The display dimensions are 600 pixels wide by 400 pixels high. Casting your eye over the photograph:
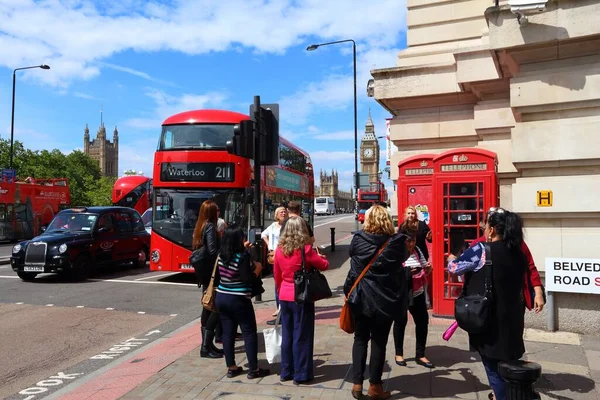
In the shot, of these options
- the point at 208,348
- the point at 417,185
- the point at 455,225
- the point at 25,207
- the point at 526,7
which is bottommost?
the point at 208,348

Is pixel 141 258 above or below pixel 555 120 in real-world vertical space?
below

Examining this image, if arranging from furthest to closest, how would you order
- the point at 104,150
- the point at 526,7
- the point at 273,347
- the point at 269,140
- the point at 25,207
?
the point at 104,150
the point at 25,207
the point at 269,140
the point at 526,7
the point at 273,347

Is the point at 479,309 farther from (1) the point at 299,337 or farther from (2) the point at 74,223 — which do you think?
(2) the point at 74,223

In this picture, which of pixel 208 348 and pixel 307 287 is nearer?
pixel 307 287

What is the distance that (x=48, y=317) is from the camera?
27.5 ft

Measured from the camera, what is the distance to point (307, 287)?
4.55 m

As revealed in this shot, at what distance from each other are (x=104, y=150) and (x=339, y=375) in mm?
147530

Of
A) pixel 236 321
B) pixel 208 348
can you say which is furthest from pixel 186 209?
pixel 236 321

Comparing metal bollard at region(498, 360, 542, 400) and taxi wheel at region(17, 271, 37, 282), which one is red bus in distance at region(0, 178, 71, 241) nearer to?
taxi wheel at region(17, 271, 37, 282)

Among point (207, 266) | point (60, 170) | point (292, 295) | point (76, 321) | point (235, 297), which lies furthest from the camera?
point (60, 170)

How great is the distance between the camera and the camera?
19.4 feet

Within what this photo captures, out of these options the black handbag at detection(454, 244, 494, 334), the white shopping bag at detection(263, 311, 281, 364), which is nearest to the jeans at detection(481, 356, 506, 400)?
the black handbag at detection(454, 244, 494, 334)

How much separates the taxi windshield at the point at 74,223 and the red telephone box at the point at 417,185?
8.80 metres

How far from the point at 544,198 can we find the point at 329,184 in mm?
166028
